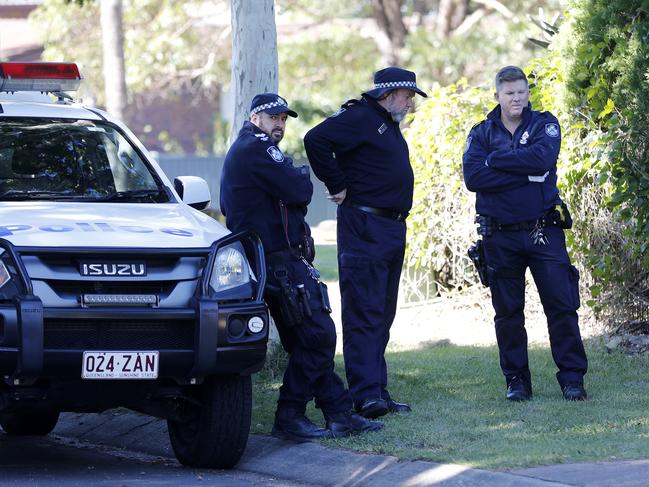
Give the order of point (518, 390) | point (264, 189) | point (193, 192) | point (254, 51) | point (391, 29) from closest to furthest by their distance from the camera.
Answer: point (264, 189), point (193, 192), point (518, 390), point (254, 51), point (391, 29)

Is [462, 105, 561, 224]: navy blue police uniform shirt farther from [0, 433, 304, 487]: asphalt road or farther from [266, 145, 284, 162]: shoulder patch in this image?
[0, 433, 304, 487]: asphalt road

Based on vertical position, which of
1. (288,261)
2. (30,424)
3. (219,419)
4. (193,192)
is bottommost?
(30,424)

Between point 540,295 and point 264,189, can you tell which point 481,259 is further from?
point 264,189

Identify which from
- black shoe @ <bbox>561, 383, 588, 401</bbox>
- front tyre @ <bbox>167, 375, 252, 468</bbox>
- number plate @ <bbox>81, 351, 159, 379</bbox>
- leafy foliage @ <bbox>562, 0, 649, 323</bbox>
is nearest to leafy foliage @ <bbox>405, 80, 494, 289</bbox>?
leafy foliage @ <bbox>562, 0, 649, 323</bbox>

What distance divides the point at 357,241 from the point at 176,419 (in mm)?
1428

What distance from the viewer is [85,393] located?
20.4ft

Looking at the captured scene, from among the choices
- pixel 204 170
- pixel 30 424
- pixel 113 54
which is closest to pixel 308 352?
pixel 30 424

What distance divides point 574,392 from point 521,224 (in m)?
1.01

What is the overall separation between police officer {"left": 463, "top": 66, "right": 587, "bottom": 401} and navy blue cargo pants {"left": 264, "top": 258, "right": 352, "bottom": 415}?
1.24 metres

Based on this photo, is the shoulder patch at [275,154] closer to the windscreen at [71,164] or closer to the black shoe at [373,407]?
the windscreen at [71,164]

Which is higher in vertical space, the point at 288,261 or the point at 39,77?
the point at 39,77

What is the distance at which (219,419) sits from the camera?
654 cm

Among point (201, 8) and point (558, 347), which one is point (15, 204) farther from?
point (201, 8)

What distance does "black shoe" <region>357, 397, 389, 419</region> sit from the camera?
286 inches
